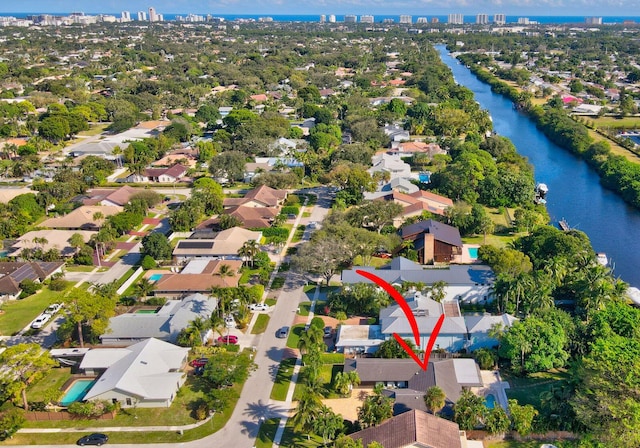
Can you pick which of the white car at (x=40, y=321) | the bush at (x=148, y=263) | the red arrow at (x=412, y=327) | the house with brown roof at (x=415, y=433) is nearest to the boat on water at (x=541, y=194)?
the red arrow at (x=412, y=327)

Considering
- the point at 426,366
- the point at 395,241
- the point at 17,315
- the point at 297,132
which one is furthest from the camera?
the point at 297,132

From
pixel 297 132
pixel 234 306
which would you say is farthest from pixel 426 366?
pixel 297 132

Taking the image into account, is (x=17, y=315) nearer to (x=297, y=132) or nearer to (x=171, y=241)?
(x=171, y=241)

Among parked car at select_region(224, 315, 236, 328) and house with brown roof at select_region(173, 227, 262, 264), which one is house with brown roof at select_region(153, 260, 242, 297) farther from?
parked car at select_region(224, 315, 236, 328)

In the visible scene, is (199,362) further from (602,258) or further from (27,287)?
(602,258)

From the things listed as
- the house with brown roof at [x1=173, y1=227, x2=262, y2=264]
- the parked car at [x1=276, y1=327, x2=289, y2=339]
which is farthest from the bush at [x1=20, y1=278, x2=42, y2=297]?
the parked car at [x1=276, y1=327, x2=289, y2=339]

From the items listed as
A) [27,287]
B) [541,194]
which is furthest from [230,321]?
[541,194]

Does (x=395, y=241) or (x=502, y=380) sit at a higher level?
(x=395, y=241)
